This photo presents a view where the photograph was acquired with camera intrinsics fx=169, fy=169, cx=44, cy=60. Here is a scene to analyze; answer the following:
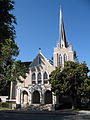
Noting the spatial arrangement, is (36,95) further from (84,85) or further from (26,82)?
(84,85)

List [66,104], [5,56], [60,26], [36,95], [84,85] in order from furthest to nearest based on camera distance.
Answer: [60,26] → [36,95] → [66,104] → [5,56] → [84,85]

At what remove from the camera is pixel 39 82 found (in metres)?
43.3

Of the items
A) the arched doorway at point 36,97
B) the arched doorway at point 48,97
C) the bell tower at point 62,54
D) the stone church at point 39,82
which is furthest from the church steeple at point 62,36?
the arched doorway at point 36,97

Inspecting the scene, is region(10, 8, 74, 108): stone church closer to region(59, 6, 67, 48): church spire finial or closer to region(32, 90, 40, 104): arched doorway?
region(32, 90, 40, 104): arched doorway

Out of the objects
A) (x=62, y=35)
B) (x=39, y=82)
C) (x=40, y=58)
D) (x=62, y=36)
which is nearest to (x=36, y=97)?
(x=39, y=82)

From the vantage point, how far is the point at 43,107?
36.3m

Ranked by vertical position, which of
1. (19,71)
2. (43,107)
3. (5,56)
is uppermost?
(5,56)

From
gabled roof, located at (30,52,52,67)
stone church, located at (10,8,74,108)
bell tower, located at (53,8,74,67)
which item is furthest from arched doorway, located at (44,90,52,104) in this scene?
gabled roof, located at (30,52,52,67)

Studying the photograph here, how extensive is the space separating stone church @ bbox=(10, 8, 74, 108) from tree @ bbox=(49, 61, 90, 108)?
564 cm

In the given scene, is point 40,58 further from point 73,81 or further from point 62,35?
point 73,81

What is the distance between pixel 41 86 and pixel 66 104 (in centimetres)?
717

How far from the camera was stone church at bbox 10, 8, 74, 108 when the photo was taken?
4056 cm

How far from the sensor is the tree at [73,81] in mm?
32469

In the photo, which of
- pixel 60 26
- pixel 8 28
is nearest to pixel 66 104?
pixel 60 26
